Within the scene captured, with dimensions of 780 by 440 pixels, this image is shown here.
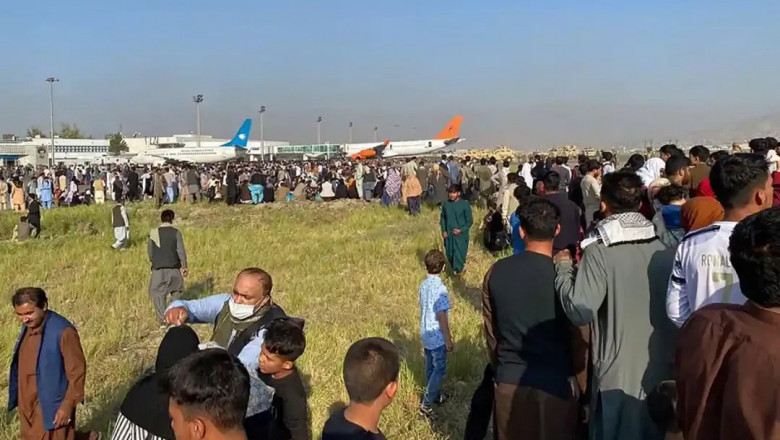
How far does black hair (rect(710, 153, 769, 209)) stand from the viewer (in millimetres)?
2721

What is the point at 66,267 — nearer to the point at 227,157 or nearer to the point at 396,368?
the point at 396,368

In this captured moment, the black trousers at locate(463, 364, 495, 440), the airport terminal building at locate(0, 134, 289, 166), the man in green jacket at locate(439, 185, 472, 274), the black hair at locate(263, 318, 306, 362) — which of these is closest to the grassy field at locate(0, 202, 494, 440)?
the man in green jacket at locate(439, 185, 472, 274)

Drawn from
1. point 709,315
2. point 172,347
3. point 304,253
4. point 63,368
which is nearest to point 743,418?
point 709,315

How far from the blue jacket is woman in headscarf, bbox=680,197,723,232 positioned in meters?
3.85

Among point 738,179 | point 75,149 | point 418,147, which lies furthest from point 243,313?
point 75,149

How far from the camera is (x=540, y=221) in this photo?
10.6 ft

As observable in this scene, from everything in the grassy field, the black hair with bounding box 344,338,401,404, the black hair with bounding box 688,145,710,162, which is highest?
the black hair with bounding box 688,145,710,162

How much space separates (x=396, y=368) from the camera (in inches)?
107

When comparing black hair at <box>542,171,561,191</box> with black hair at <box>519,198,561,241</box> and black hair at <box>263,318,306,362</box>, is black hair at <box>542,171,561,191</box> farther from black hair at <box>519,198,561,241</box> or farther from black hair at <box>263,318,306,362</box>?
black hair at <box>263,318,306,362</box>

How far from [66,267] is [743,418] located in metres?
12.9

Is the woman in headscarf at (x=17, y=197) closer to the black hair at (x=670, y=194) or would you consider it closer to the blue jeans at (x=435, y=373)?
the blue jeans at (x=435, y=373)

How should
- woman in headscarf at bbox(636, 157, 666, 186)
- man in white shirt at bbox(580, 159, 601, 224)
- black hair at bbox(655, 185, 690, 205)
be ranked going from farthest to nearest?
1. man in white shirt at bbox(580, 159, 601, 224)
2. woman in headscarf at bbox(636, 157, 666, 186)
3. black hair at bbox(655, 185, 690, 205)

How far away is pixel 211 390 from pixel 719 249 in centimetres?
206

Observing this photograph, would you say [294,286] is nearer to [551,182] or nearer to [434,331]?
[551,182]
